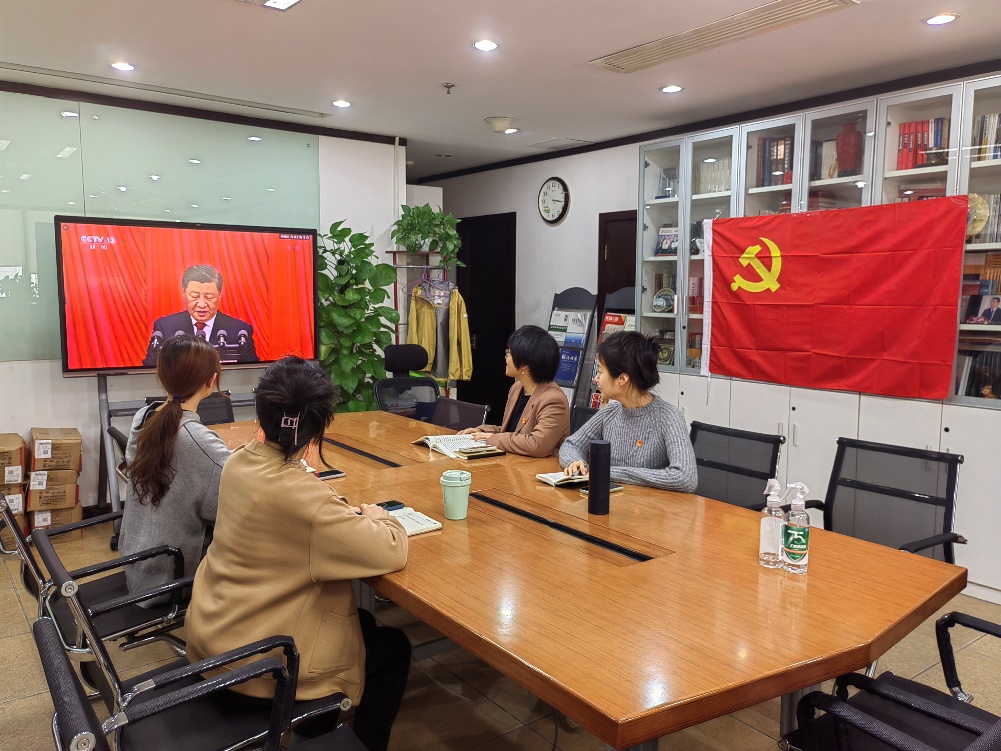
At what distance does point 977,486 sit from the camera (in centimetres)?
386

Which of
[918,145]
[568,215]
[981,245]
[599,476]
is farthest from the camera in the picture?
[568,215]

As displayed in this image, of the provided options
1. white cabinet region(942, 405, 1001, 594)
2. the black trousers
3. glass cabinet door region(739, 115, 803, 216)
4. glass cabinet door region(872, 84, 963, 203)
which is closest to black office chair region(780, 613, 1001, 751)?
the black trousers

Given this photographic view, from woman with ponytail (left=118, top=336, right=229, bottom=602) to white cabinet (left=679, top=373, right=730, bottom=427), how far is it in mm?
3463

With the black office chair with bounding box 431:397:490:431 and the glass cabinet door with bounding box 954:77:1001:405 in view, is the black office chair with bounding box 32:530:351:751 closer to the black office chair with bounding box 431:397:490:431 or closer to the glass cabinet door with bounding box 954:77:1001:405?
the black office chair with bounding box 431:397:490:431

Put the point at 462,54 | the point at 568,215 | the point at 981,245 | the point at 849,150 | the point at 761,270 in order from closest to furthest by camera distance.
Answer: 1. the point at 981,245
2. the point at 462,54
3. the point at 849,150
4. the point at 761,270
5. the point at 568,215

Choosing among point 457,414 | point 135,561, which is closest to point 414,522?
point 135,561

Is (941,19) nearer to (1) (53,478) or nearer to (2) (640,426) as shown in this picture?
(2) (640,426)

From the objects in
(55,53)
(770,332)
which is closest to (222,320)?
(55,53)

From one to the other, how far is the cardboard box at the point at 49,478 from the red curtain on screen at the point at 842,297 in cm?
422

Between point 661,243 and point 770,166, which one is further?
point 661,243

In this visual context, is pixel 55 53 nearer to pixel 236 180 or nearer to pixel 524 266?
pixel 236 180

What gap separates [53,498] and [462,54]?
141 inches

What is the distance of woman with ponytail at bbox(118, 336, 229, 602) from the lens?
238 centimetres

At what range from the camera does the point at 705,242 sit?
5.13 meters
